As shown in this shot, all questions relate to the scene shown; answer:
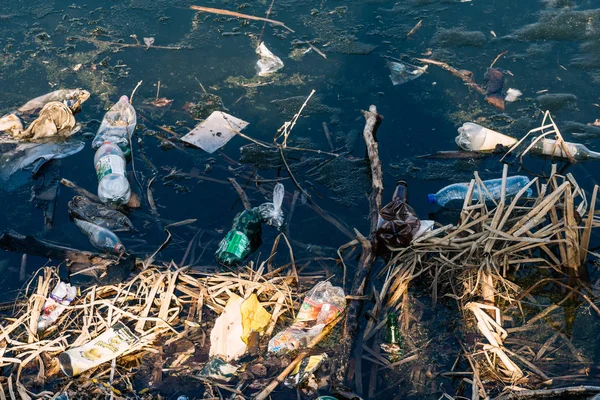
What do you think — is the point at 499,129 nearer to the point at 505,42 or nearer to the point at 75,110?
the point at 505,42

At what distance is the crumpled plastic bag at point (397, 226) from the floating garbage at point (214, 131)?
1.44 m

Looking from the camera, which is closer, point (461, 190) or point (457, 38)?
point (461, 190)

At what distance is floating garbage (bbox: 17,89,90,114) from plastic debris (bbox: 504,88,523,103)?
128 inches

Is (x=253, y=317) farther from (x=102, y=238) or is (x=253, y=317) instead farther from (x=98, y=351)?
(x=102, y=238)

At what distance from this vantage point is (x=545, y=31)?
16.6 feet

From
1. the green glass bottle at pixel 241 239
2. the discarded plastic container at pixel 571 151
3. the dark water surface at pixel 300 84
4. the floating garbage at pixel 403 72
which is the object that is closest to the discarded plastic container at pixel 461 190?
the dark water surface at pixel 300 84

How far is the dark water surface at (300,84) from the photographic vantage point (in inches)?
150

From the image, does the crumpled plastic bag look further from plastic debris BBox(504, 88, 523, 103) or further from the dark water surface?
plastic debris BBox(504, 88, 523, 103)

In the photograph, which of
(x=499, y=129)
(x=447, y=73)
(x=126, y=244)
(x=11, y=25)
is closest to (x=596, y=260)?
(x=499, y=129)

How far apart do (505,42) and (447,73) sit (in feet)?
2.28

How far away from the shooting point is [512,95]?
4461 millimetres

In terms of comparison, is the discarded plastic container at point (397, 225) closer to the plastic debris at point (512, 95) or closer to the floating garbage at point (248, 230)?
the floating garbage at point (248, 230)

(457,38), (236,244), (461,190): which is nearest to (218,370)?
(236,244)

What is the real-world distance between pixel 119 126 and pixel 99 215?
88cm
